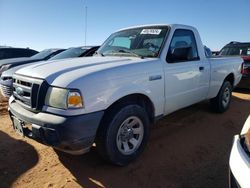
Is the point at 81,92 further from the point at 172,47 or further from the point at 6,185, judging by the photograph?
the point at 172,47

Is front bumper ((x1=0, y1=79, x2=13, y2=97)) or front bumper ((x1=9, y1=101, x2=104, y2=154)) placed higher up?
Answer: front bumper ((x1=9, y1=101, x2=104, y2=154))

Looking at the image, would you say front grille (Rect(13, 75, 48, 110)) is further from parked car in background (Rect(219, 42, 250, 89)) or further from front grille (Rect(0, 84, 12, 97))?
parked car in background (Rect(219, 42, 250, 89))

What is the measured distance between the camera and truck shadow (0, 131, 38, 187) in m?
3.13

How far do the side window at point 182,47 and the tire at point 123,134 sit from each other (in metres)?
1.10

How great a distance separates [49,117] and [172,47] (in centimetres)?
226

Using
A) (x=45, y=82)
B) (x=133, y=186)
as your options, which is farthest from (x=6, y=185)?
(x=133, y=186)

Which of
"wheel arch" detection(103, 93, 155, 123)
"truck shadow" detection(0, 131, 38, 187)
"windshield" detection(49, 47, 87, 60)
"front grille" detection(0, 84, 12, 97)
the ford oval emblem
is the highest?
"windshield" detection(49, 47, 87, 60)

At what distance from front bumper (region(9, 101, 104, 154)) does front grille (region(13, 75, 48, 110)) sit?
138 mm

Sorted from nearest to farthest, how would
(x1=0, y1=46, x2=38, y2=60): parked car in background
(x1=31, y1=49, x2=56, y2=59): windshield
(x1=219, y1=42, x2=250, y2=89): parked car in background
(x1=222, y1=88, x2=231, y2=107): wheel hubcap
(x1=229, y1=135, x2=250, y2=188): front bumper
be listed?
(x1=229, y1=135, x2=250, y2=188): front bumper, (x1=222, y1=88, x2=231, y2=107): wheel hubcap, (x1=219, y1=42, x2=250, y2=89): parked car in background, (x1=31, y1=49, x2=56, y2=59): windshield, (x1=0, y1=46, x2=38, y2=60): parked car in background

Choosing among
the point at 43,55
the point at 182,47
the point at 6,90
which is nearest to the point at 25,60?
the point at 43,55

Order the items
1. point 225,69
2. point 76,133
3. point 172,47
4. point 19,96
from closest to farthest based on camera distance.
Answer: point 76,133, point 19,96, point 172,47, point 225,69

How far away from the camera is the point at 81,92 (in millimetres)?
2672

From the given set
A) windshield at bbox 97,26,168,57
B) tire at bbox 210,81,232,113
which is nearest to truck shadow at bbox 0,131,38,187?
windshield at bbox 97,26,168,57

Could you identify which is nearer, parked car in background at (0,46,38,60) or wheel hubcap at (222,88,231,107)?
wheel hubcap at (222,88,231,107)
